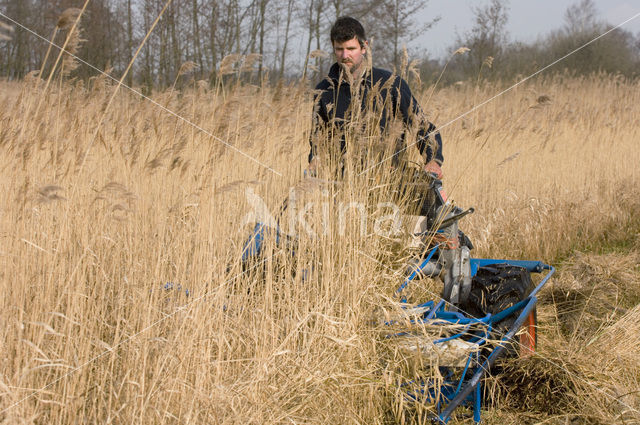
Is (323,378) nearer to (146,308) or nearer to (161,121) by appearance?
(146,308)

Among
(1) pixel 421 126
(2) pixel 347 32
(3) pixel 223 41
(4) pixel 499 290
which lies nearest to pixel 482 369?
(4) pixel 499 290

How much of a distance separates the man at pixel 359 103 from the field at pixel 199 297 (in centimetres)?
25

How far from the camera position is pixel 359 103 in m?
3.84

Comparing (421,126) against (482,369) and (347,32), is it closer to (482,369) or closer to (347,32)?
(347,32)

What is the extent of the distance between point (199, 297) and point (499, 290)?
6.88ft

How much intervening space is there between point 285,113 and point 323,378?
1.81 m

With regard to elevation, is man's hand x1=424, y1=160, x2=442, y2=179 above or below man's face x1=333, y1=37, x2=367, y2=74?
below

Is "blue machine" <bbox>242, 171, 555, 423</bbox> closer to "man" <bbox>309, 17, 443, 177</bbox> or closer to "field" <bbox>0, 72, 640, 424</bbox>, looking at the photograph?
"field" <bbox>0, 72, 640, 424</bbox>

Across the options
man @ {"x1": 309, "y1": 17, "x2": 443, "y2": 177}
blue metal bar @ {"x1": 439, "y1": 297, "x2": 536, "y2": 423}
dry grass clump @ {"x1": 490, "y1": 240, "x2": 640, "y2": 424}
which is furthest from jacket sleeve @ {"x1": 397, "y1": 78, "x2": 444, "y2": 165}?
dry grass clump @ {"x1": 490, "y1": 240, "x2": 640, "y2": 424}

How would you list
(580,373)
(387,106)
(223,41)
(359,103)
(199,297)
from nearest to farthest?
(199,297) → (580,373) → (359,103) → (387,106) → (223,41)

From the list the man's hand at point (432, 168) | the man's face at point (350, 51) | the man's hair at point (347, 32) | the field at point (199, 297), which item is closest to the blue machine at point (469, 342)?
the field at point (199, 297)

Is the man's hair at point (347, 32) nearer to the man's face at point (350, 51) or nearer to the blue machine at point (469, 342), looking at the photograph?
the man's face at point (350, 51)

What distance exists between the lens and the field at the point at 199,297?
8.38 feet

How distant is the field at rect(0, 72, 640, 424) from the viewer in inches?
101
